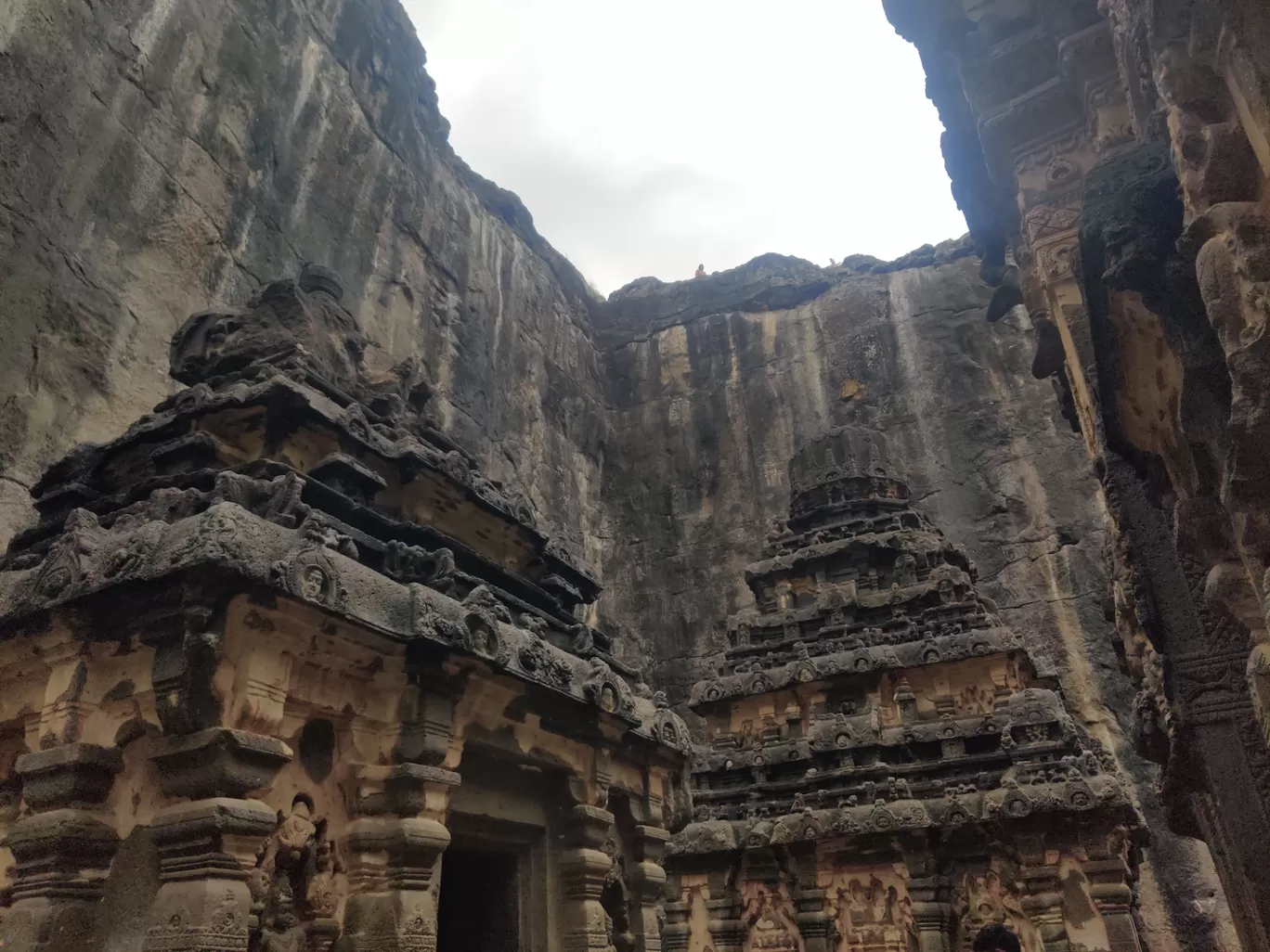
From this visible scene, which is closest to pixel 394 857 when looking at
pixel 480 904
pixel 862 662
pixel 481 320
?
pixel 480 904

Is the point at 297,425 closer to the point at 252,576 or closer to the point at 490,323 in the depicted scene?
the point at 252,576

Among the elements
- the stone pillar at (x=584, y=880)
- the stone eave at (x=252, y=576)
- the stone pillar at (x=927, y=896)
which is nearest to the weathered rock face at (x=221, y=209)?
the stone eave at (x=252, y=576)

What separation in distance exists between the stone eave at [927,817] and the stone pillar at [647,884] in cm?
345

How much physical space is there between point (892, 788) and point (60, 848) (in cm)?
799

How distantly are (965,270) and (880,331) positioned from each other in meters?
2.91

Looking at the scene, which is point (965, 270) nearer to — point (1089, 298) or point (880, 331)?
point (880, 331)

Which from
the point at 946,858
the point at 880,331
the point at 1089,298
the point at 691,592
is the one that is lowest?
the point at 946,858

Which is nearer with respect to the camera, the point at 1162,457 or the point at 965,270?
the point at 1162,457

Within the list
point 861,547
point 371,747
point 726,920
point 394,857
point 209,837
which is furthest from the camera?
point 861,547

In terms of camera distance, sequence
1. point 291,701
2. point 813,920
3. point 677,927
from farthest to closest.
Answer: point 677,927 → point 813,920 → point 291,701

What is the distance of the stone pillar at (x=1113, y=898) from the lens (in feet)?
26.5

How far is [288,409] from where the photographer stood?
4.88m

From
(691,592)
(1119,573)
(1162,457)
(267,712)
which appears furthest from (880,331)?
(267,712)

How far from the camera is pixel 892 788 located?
9344 millimetres
